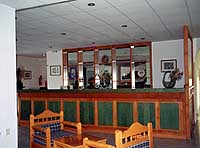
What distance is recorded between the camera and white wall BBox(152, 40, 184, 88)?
26.7ft

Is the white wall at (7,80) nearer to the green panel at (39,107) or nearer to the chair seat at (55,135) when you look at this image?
the chair seat at (55,135)

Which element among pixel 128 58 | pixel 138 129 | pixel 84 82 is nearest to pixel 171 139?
pixel 138 129

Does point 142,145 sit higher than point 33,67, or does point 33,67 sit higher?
point 33,67

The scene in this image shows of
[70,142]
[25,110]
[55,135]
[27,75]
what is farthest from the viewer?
[27,75]

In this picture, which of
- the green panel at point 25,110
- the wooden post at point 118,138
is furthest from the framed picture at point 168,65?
the wooden post at point 118,138

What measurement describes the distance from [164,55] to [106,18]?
384 cm

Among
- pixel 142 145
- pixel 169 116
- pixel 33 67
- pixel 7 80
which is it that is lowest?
pixel 169 116

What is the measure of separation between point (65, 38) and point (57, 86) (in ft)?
11.4

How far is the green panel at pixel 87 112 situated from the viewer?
6359 millimetres

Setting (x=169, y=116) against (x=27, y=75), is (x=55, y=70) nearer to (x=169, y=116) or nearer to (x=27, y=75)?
(x=27, y=75)

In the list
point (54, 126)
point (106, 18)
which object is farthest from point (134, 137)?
point (106, 18)

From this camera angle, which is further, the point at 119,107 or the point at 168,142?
the point at 119,107

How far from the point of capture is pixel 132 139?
2246mm

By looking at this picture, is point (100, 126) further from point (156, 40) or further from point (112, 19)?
point (156, 40)
